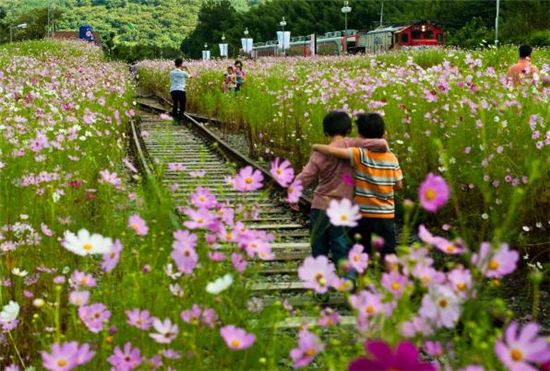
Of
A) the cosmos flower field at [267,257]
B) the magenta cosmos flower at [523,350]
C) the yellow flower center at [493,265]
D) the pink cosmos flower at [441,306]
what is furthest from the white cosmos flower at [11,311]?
the magenta cosmos flower at [523,350]

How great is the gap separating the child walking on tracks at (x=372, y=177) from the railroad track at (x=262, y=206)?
1.73 feet

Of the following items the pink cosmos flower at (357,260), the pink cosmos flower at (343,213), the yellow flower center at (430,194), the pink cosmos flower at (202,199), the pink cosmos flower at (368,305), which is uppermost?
the yellow flower center at (430,194)

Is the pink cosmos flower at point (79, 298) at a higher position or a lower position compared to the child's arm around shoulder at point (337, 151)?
lower

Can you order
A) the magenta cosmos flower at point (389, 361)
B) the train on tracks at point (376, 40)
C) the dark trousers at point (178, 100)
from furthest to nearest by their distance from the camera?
the train on tracks at point (376, 40), the dark trousers at point (178, 100), the magenta cosmos flower at point (389, 361)

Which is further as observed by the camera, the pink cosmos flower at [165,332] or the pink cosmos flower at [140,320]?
the pink cosmos flower at [140,320]

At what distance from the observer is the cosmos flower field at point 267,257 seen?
1.65 meters

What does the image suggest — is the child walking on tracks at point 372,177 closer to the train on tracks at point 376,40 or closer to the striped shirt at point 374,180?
the striped shirt at point 374,180

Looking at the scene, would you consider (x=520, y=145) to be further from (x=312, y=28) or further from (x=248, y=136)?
(x=312, y=28)

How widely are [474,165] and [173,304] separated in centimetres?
373

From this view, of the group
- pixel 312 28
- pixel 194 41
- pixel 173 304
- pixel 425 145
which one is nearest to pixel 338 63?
pixel 425 145

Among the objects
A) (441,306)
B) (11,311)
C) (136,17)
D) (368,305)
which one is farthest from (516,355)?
(136,17)

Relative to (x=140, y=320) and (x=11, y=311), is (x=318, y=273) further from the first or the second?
(x=11, y=311)

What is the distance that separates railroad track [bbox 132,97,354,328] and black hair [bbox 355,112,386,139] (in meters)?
0.77

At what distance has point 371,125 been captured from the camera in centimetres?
477
